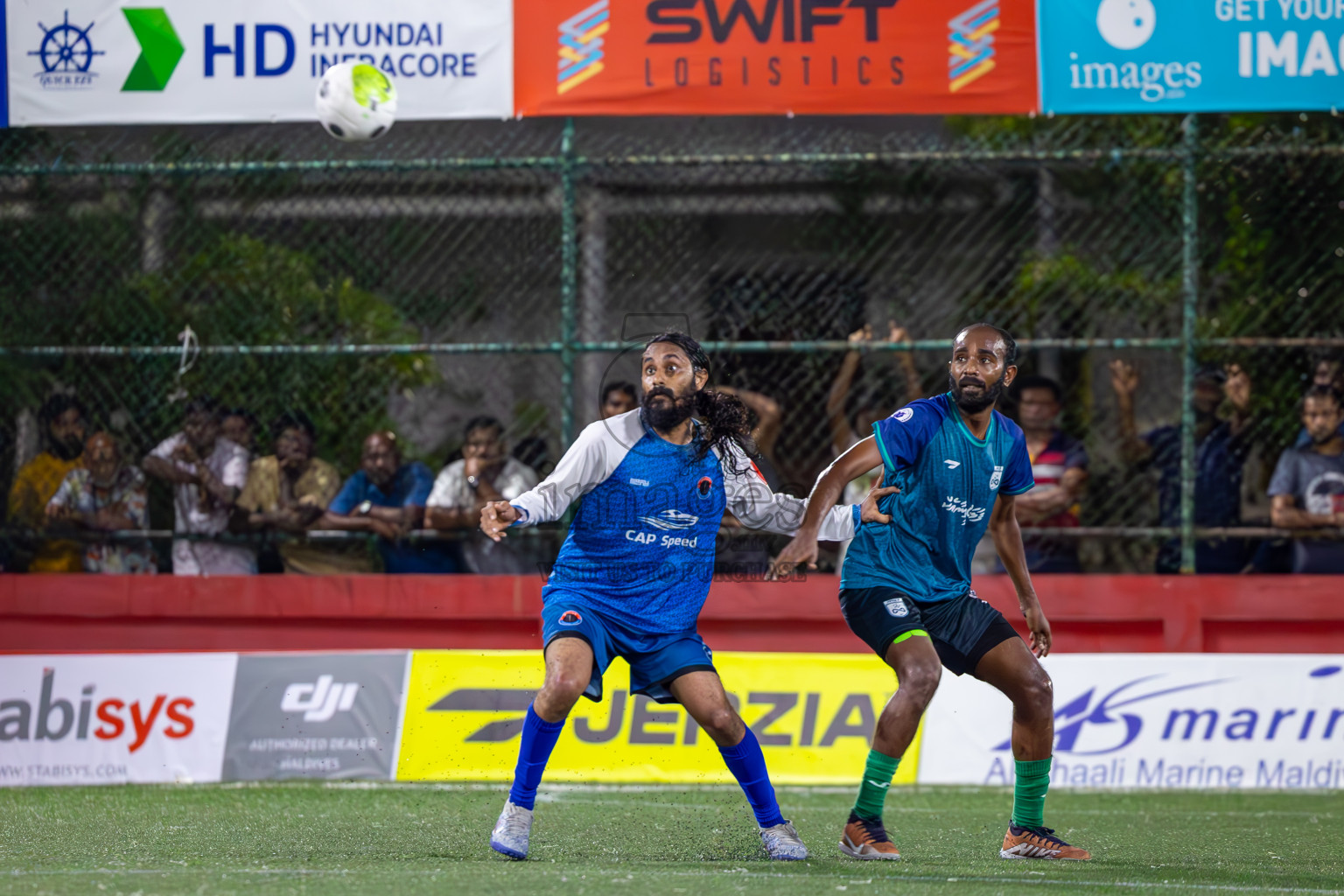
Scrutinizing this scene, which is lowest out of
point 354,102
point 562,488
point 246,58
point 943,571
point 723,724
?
point 723,724

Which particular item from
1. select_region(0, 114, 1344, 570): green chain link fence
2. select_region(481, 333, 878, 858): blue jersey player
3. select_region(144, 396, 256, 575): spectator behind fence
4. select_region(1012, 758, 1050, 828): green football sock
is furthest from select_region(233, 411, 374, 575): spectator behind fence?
select_region(1012, 758, 1050, 828): green football sock

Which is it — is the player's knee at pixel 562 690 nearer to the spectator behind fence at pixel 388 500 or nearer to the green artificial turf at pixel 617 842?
the green artificial turf at pixel 617 842

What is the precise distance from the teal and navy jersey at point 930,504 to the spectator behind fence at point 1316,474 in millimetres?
4056

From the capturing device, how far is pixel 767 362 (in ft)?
33.0

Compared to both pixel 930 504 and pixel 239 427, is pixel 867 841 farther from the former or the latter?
pixel 239 427

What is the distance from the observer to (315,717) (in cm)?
916

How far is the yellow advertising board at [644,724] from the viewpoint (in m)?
9.05

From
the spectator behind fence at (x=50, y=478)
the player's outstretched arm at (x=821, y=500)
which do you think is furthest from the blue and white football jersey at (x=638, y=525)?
the spectator behind fence at (x=50, y=478)

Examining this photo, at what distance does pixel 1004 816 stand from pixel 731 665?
6.71 feet

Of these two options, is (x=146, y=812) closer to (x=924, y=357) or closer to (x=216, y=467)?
(x=216, y=467)

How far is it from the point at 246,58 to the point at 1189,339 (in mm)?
6092

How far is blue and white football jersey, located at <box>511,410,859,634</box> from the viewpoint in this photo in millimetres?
5793

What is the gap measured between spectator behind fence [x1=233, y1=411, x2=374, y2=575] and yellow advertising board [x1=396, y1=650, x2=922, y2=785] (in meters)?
1.22

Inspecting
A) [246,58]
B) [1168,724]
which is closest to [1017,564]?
[1168,724]
